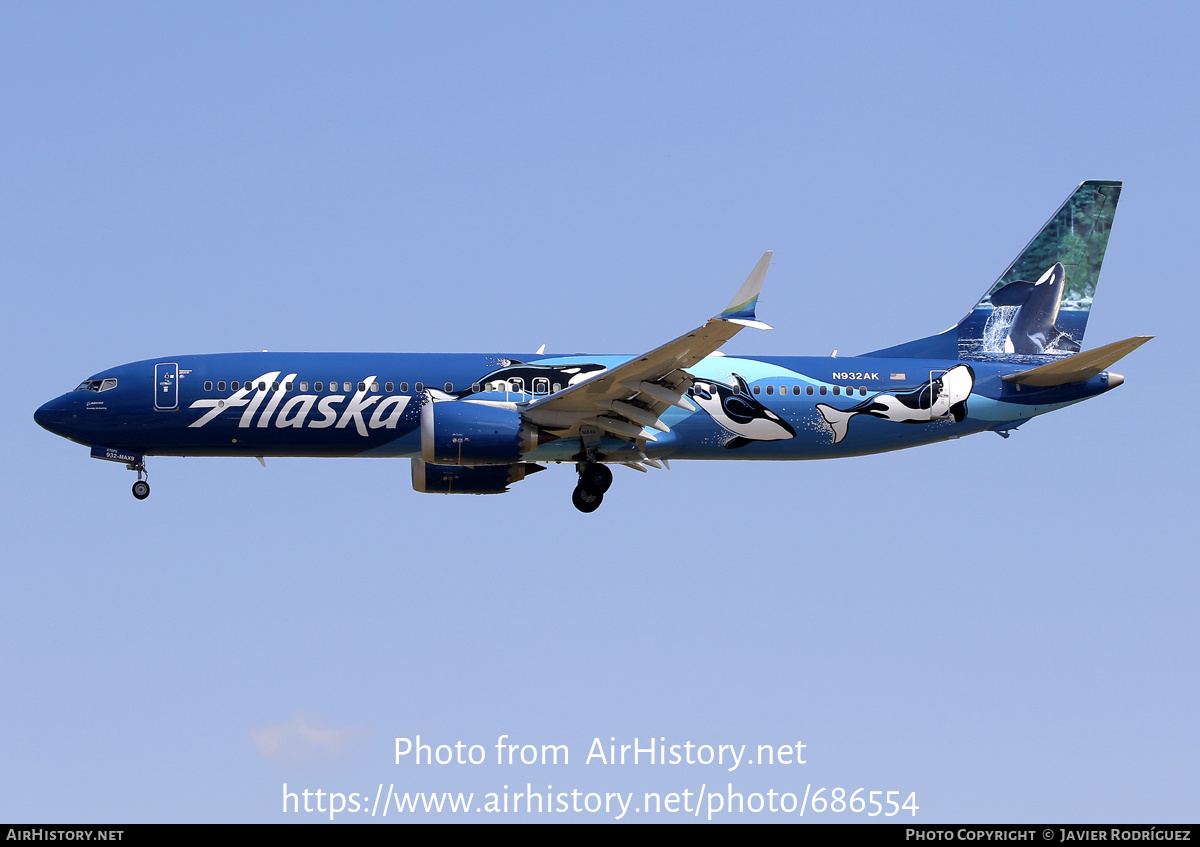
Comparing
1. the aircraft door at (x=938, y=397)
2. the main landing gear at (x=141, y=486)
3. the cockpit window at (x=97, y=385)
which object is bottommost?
the main landing gear at (x=141, y=486)

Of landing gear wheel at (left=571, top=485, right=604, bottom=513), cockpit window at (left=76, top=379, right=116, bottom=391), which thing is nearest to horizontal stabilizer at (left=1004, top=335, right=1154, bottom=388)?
landing gear wheel at (left=571, top=485, right=604, bottom=513)

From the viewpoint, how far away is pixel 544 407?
119 feet

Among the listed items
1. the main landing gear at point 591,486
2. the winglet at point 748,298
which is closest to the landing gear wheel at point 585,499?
the main landing gear at point 591,486

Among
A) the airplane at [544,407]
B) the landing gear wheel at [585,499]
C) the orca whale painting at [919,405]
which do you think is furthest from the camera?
the orca whale painting at [919,405]

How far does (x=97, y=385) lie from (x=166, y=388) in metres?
1.90

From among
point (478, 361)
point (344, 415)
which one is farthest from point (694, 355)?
point (344, 415)

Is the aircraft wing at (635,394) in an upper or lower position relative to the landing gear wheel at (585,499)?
upper

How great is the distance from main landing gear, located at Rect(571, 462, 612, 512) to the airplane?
0.04m

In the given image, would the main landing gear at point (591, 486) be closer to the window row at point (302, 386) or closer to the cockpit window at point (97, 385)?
the window row at point (302, 386)

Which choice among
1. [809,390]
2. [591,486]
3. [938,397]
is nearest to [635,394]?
[591,486]

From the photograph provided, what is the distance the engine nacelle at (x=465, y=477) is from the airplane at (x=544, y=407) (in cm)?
4

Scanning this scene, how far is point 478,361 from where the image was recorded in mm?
37938

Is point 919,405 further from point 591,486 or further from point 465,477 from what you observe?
point 465,477

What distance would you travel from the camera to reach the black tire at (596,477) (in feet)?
126
